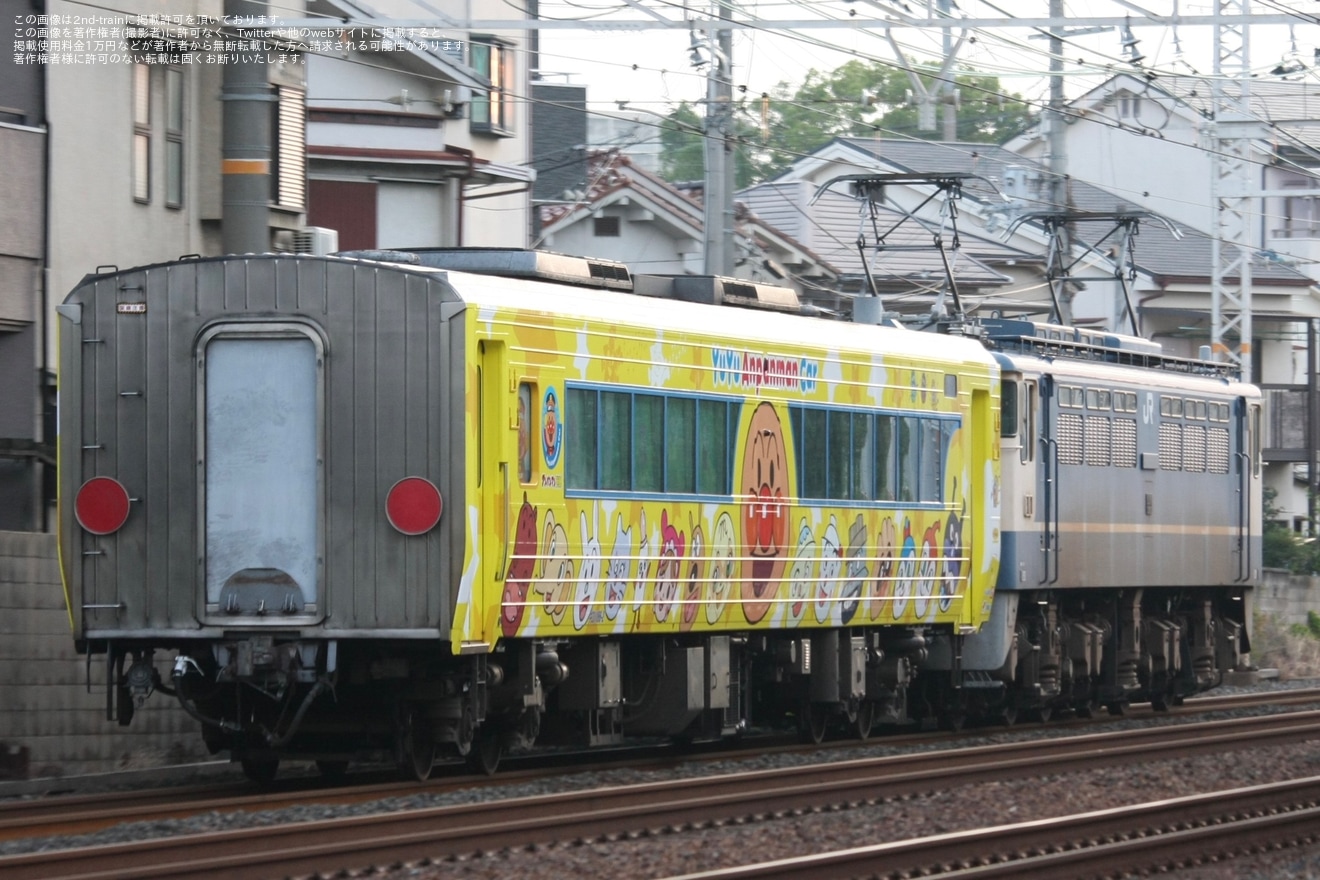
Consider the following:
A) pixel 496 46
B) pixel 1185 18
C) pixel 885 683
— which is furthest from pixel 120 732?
pixel 496 46

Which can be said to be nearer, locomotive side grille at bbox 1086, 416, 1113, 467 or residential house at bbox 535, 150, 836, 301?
locomotive side grille at bbox 1086, 416, 1113, 467

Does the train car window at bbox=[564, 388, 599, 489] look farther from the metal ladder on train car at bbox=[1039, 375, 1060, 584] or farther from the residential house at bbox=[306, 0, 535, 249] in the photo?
the residential house at bbox=[306, 0, 535, 249]

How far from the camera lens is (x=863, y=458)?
16.9 m

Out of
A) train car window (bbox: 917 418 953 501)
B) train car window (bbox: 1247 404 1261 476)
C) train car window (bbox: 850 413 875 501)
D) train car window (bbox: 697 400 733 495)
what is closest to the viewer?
train car window (bbox: 697 400 733 495)

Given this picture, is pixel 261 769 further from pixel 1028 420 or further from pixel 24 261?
pixel 1028 420

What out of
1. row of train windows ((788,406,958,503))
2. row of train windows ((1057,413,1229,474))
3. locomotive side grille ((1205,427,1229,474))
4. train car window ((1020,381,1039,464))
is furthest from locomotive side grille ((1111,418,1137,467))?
row of train windows ((788,406,958,503))

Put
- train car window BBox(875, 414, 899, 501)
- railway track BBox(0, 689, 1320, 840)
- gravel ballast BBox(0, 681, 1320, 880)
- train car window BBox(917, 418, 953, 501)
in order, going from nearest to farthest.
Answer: gravel ballast BBox(0, 681, 1320, 880), railway track BBox(0, 689, 1320, 840), train car window BBox(875, 414, 899, 501), train car window BBox(917, 418, 953, 501)

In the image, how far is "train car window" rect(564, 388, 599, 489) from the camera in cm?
1355

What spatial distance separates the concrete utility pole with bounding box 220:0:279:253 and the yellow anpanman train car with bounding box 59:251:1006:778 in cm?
165

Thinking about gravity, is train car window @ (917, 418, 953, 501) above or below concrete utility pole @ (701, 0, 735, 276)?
below

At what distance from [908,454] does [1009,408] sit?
1.99m

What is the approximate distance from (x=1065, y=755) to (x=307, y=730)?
207 inches

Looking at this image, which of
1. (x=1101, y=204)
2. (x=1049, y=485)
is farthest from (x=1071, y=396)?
(x=1101, y=204)

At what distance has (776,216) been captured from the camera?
46.4m
